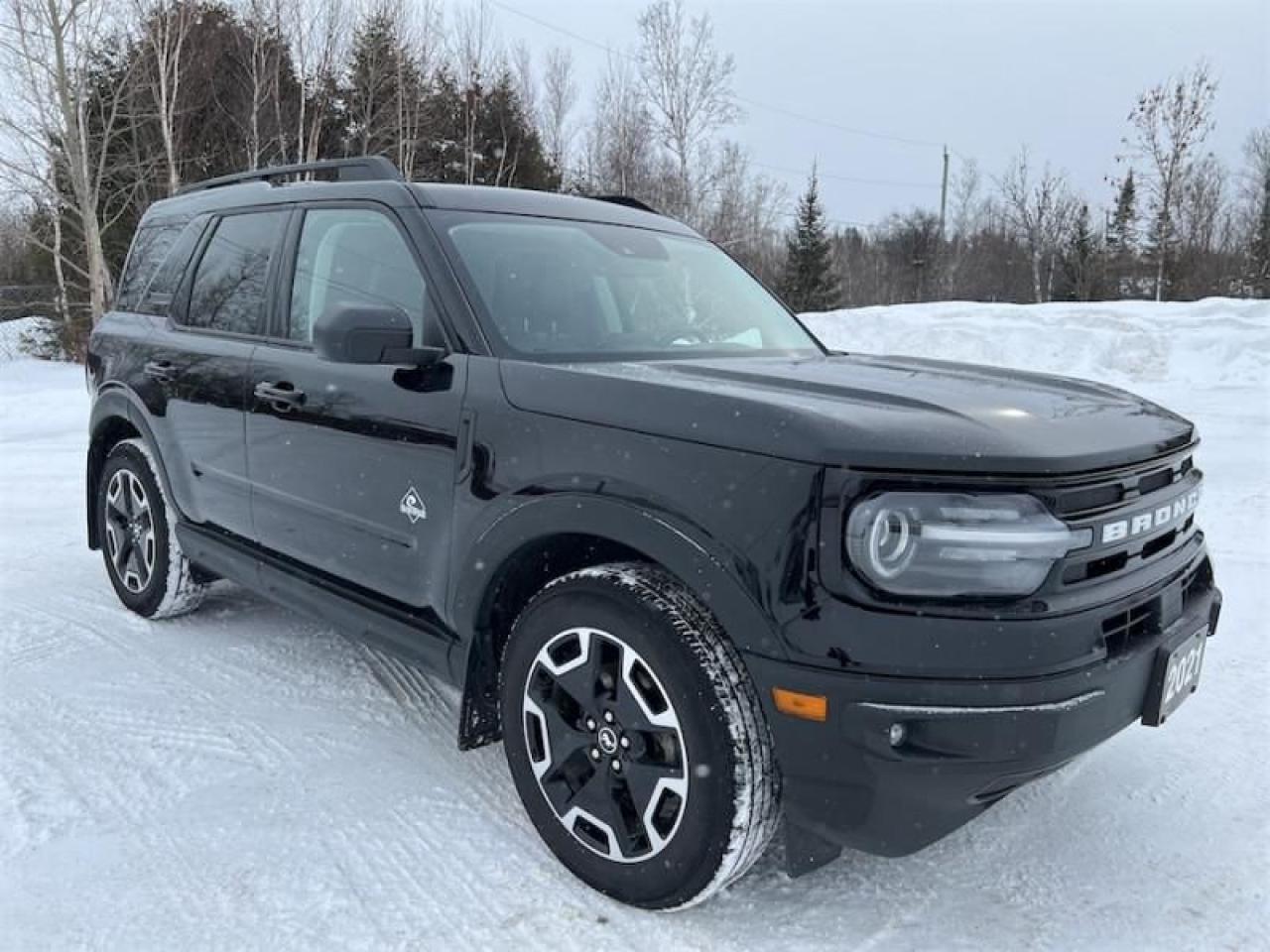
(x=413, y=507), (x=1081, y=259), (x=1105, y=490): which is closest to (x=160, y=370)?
(x=413, y=507)

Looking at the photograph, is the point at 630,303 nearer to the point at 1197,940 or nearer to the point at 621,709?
the point at 621,709

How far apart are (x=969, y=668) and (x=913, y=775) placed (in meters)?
0.24

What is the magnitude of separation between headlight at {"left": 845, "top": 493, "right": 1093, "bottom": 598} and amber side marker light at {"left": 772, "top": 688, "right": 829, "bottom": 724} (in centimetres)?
27

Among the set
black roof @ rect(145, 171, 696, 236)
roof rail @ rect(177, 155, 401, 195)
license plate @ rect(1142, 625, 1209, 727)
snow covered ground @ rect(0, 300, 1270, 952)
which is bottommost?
snow covered ground @ rect(0, 300, 1270, 952)

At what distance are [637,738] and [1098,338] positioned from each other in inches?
552

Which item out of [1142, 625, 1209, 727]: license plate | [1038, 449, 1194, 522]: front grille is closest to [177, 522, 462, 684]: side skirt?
[1038, 449, 1194, 522]: front grille

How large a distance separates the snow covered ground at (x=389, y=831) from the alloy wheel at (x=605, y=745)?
21 centimetres

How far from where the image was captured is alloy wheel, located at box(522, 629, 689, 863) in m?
2.12

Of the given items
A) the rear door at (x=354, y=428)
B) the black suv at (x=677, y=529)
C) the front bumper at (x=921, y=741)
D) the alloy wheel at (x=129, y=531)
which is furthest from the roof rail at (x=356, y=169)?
the front bumper at (x=921, y=741)

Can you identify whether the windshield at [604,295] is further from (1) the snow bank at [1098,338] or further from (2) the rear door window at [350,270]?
(1) the snow bank at [1098,338]

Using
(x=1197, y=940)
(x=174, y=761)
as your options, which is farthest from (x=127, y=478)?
(x=1197, y=940)

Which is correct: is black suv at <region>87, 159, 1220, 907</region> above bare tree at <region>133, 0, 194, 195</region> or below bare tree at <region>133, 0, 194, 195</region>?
below

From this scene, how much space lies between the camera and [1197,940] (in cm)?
215

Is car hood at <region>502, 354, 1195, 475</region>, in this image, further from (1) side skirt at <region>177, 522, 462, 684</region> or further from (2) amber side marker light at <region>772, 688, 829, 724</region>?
(1) side skirt at <region>177, 522, 462, 684</region>
